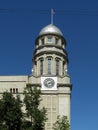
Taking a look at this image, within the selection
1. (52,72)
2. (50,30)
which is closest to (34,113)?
(52,72)

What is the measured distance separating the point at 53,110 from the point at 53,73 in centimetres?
850

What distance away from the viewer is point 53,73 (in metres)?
92.3

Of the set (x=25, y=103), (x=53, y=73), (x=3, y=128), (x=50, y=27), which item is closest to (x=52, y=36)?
(x=50, y=27)

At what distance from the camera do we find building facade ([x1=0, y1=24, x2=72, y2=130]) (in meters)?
88.2

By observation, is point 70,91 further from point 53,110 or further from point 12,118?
point 12,118

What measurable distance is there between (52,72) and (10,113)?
24736 mm

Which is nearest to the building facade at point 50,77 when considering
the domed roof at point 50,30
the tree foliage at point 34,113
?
the domed roof at point 50,30

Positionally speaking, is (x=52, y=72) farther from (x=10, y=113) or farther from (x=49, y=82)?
(x=10, y=113)

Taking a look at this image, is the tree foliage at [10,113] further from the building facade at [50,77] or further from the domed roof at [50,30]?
the domed roof at [50,30]

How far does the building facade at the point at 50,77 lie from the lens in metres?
88.2

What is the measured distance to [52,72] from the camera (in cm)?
9250

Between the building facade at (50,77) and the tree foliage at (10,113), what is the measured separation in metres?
17.0

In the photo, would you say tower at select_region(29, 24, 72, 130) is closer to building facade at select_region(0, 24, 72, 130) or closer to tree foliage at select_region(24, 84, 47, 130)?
building facade at select_region(0, 24, 72, 130)

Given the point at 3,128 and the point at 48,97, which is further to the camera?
the point at 48,97
